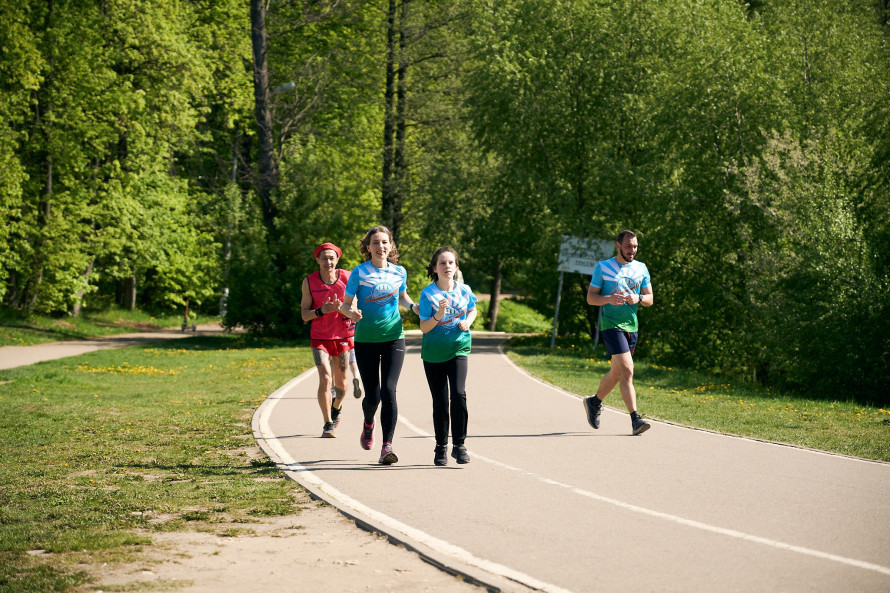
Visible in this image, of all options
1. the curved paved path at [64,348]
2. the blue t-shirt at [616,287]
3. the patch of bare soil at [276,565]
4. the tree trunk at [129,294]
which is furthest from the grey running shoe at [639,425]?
the tree trunk at [129,294]

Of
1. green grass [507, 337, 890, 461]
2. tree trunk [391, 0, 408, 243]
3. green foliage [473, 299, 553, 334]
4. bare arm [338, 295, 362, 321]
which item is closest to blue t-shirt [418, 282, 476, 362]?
bare arm [338, 295, 362, 321]

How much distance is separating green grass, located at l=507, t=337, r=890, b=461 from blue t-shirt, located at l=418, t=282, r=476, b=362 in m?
4.05

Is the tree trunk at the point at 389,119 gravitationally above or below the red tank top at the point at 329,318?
above

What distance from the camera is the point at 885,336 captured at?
55.8ft

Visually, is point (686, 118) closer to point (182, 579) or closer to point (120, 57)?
point (120, 57)

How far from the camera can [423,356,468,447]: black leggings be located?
29.4 ft

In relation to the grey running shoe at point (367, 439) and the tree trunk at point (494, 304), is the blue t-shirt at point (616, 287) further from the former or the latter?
the tree trunk at point (494, 304)

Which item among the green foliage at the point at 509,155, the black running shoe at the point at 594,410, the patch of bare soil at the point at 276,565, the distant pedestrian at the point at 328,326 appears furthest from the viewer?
the green foliage at the point at 509,155

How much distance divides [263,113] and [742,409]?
77.2 feet

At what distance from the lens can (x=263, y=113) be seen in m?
34.1

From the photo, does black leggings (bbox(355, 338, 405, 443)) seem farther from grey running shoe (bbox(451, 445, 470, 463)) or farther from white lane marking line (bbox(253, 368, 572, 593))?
white lane marking line (bbox(253, 368, 572, 593))

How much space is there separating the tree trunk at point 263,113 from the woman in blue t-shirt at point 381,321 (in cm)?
2494

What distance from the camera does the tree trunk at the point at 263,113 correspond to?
3372 cm

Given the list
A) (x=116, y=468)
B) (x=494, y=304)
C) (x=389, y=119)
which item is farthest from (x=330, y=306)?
(x=494, y=304)
